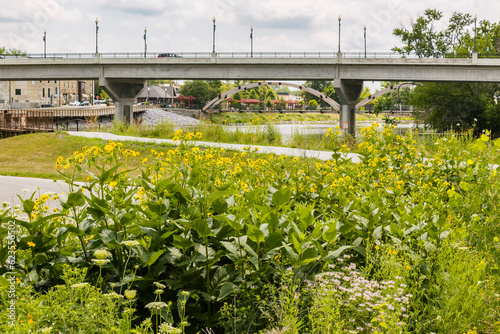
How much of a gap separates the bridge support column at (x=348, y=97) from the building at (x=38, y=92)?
225ft

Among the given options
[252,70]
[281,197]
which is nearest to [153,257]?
[281,197]

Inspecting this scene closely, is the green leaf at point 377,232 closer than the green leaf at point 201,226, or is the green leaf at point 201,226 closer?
the green leaf at point 201,226

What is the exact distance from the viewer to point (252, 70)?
46656 millimetres

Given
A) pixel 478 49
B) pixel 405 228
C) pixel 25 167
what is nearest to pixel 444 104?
pixel 478 49

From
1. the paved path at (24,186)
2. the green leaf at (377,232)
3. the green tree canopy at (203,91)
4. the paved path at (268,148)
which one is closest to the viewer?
the green leaf at (377,232)

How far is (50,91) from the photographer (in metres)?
121

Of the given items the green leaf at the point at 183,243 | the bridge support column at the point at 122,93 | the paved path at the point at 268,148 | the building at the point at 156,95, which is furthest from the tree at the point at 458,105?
the building at the point at 156,95

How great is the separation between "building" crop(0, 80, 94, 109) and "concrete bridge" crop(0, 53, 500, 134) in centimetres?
5111

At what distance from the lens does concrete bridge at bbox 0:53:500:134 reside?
42.9 meters

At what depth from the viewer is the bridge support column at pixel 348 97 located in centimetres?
4525

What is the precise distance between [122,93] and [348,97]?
70.3 ft

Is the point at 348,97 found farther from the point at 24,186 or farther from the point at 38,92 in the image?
the point at 38,92

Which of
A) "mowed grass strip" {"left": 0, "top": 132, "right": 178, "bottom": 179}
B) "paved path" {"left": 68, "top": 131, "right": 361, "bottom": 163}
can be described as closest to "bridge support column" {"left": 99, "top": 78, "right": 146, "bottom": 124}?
"mowed grass strip" {"left": 0, "top": 132, "right": 178, "bottom": 179}

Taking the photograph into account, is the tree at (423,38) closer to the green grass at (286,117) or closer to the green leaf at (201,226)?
the green grass at (286,117)
